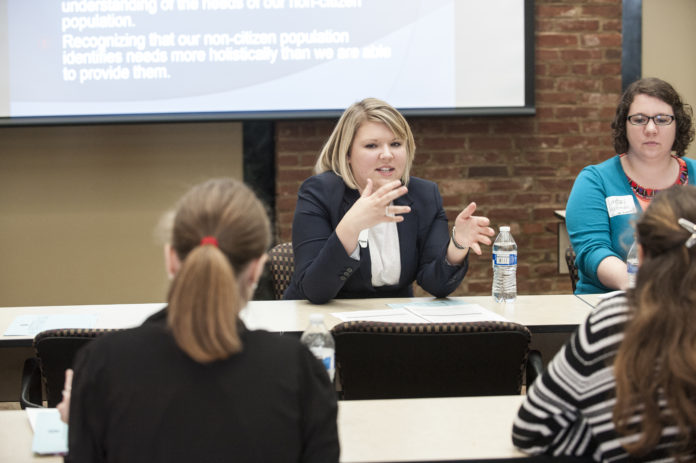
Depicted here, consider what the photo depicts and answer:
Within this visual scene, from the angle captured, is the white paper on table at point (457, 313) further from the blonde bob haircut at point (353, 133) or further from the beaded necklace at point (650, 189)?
the beaded necklace at point (650, 189)

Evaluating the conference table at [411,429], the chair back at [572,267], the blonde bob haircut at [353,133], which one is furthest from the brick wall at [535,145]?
the conference table at [411,429]

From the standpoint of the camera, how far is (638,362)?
1.19 meters

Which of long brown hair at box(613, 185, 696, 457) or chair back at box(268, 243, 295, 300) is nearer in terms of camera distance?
long brown hair at box(613, 185, 696, 457)

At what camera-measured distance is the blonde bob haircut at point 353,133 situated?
2715mm

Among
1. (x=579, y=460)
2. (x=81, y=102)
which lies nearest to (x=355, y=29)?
(x=81, y=102)

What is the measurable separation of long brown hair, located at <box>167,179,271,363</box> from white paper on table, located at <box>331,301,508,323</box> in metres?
1.06

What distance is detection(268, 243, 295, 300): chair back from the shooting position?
9.92ft

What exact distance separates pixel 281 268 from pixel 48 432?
63.4 inches

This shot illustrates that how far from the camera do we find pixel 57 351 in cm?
177

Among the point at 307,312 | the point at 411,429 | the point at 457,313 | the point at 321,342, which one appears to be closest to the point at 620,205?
the point at 457,313

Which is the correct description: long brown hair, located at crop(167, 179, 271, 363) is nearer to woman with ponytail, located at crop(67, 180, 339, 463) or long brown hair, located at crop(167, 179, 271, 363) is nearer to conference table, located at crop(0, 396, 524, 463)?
woman with ponytail, located at crop(67, 180, 339, 463)

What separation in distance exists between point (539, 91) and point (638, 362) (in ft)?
10.8

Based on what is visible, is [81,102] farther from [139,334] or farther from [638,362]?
[638,362]

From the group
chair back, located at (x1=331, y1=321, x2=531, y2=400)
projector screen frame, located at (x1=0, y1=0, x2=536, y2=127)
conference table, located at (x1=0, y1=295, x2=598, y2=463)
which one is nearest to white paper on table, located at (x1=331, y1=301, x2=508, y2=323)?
conference table, located at (x1=0, y1=295, x2=598, y2=463)
